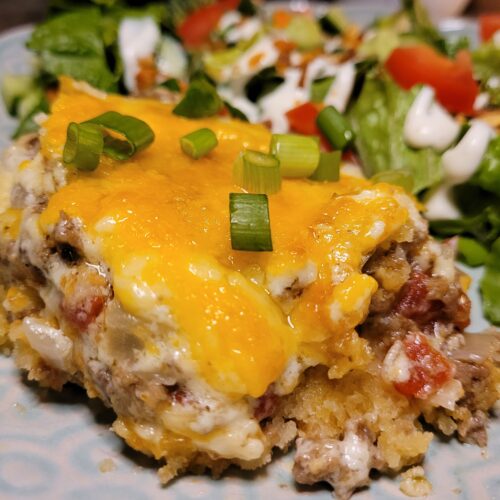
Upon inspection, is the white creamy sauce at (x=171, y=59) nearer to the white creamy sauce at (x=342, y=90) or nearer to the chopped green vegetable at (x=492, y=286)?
the white creamy sauce at (x=342, y=90)

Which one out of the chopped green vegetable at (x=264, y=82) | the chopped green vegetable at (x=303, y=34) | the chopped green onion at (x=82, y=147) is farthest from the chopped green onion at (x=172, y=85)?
the chopped green onion at (x=82, y=147)

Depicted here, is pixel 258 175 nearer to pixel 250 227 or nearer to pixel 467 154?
pixel 250 227

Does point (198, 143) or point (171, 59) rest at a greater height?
point (198, 143)

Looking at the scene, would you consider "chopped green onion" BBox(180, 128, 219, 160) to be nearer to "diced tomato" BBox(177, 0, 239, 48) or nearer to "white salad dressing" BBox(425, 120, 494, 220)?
"white salad dressing" BBox(425, 120, 494, 220)

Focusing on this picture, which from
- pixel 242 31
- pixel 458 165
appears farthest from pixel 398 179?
pixel 242 31

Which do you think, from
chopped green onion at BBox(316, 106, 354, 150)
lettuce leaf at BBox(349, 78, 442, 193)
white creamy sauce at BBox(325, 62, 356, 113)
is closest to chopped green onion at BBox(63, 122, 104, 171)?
chopped green onion at BBox(316, 106, 354, 150)

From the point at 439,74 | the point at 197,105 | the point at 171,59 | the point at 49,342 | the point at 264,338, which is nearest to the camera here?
the point at 264,338
